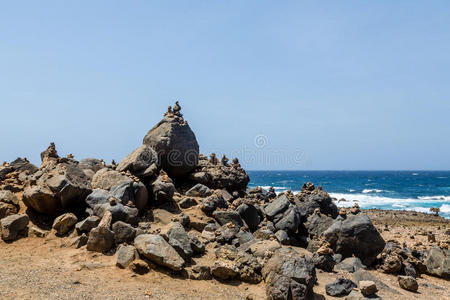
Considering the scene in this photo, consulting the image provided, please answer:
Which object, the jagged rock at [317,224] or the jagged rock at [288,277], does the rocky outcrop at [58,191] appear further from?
the jagged rock at [317,224]

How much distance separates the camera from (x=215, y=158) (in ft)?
59.8

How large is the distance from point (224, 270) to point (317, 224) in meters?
7.20

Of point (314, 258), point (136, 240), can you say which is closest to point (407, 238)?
point (314, 258)

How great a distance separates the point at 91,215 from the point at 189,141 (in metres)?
6.22

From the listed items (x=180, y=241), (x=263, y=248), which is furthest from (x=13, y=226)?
(x=263, y=248)

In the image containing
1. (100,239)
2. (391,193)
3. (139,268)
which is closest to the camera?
(139,268)

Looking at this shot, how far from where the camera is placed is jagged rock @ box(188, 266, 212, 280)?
29.5 ft

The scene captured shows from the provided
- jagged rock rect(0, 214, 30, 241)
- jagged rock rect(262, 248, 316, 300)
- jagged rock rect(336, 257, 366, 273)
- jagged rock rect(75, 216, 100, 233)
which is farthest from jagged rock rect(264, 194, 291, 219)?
jagged rock rect(0, 214, 30, 241)

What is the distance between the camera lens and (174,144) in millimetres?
15531

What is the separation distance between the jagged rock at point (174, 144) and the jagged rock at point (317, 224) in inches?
252

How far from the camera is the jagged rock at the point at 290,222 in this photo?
14.3m

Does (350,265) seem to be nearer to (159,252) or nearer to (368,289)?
(368,289)

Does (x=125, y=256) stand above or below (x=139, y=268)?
above

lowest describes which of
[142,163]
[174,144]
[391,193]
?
[391,193]
